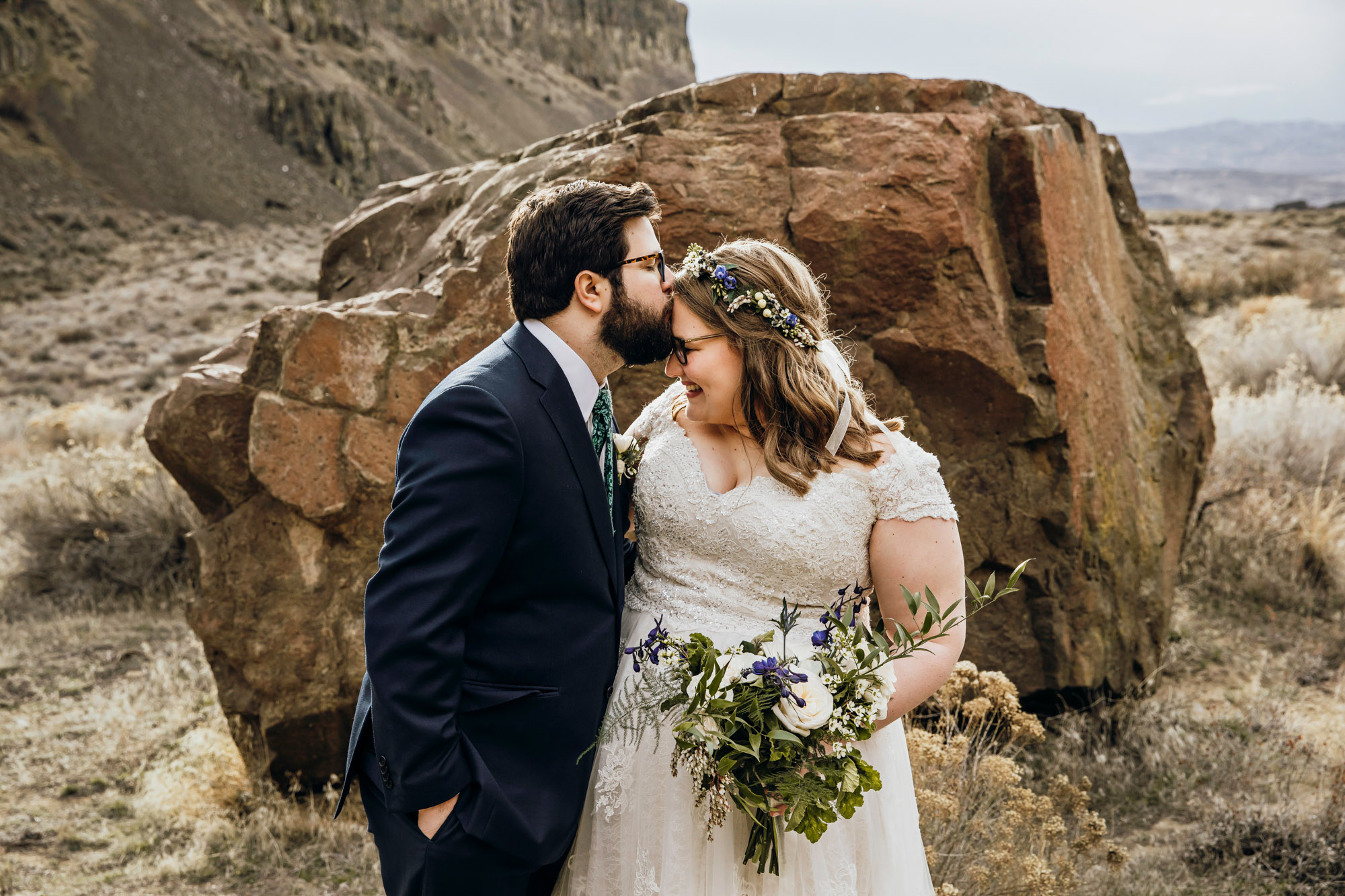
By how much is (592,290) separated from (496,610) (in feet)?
2.60

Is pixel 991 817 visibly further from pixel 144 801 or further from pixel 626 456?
pixel 144 801

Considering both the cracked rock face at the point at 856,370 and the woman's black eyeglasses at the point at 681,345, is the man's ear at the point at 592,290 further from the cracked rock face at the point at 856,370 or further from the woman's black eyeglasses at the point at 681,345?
the cracked rock face at the point at 856,370

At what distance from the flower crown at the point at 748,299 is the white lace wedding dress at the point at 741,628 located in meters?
0.39

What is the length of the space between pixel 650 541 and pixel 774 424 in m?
0.47

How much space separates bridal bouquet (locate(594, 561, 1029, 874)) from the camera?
1927 millimetres

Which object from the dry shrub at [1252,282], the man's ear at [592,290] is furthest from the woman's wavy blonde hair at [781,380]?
the dry shrub at [1252,282]

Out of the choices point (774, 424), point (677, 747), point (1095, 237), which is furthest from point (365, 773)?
point (1095, 237)

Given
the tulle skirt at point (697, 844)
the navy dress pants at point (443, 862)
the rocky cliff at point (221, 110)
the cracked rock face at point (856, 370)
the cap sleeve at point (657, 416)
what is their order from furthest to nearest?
the rocky cliff at point (221, 110)
the cracked rock face at point (856, 370)
the cap sleeve at point (657, 416)
the tulle skirt at point (697, 844)
the navy dress pants at point (443, 862)

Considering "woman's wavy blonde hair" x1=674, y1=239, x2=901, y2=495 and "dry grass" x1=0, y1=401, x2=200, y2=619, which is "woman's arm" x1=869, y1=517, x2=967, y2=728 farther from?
"dry grass" x1=0, y1=401, x2=200, y2=619

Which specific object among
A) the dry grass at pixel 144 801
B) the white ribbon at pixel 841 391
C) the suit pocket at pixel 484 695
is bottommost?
the dry grass at pixel 144 801

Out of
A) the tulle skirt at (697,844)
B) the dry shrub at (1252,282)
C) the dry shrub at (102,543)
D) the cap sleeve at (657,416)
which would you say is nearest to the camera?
the tulle skirt at (697,844)

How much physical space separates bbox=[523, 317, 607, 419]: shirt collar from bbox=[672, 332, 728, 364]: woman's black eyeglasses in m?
0.30

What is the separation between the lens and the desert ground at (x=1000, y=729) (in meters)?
3.65

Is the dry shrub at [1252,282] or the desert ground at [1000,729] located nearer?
the desert ground at [1000,729]
